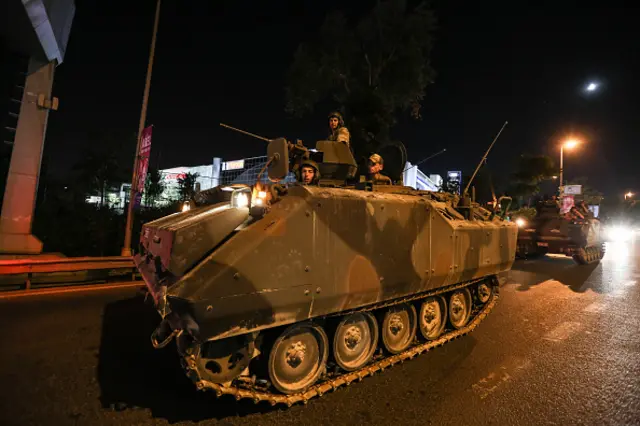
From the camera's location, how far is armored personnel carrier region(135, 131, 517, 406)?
281cm

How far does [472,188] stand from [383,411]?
4823mm

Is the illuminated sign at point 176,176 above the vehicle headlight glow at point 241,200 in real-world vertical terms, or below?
above

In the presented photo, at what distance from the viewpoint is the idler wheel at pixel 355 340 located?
3738mm

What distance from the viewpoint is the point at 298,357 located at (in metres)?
3.38

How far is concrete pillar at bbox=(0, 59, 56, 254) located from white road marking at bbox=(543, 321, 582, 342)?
1234cm

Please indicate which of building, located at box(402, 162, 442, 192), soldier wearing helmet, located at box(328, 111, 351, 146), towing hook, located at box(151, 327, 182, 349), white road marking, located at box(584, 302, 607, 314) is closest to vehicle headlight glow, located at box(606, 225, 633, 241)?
building, located at box(402, 162, 442, 192)

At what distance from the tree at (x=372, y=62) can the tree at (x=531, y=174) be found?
949cm

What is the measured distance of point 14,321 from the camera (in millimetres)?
5238

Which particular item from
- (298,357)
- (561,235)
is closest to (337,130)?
(298,357)

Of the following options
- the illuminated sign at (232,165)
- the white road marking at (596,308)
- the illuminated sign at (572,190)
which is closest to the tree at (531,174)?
the illuminated sign at (572,190)

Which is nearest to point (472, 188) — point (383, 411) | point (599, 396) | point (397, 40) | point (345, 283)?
point (599, 396)

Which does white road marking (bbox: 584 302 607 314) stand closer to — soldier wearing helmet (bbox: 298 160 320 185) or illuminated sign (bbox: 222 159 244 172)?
soldier wearing helmet (bbox: 298 160 320 185)

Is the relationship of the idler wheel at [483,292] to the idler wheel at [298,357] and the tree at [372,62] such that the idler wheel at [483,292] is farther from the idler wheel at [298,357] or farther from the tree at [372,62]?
the tree at [372,62]

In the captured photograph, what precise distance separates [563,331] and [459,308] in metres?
1.79
